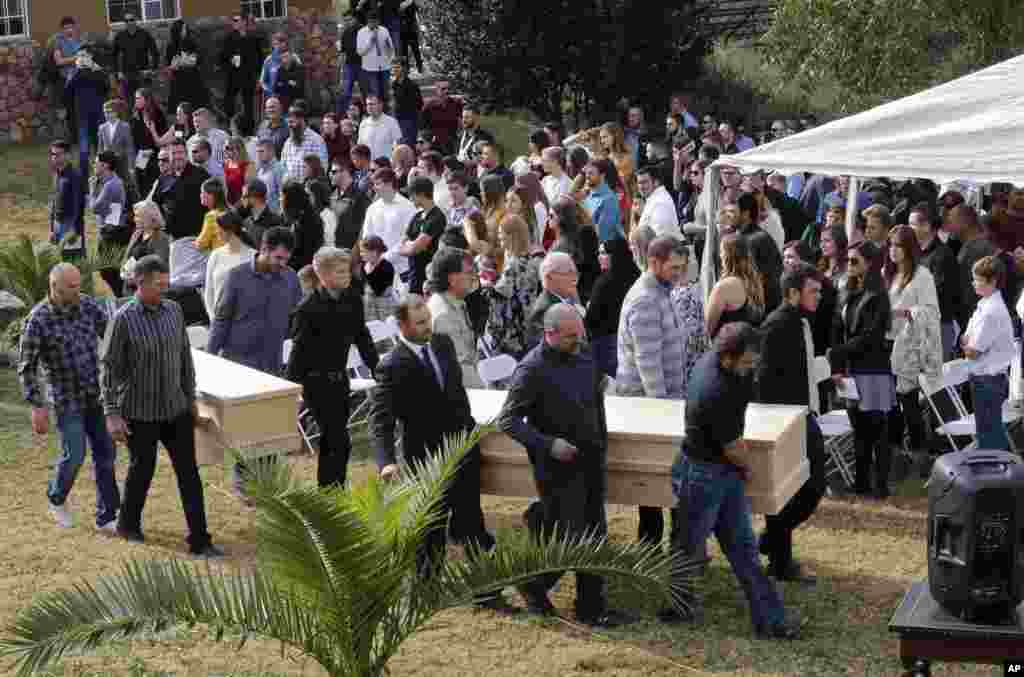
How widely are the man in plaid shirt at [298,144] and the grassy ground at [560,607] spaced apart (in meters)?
6.98

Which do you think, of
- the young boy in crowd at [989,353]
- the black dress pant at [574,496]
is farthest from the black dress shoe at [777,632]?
the young boy in crowd at [989,353]

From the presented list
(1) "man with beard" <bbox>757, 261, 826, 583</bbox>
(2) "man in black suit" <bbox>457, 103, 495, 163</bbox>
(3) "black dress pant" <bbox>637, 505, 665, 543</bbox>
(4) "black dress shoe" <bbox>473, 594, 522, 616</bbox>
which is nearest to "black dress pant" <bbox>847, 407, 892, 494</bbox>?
(1) "man with beard" <bbox>757, 261, 826, 583</bbox>

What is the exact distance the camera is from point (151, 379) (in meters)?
10.2

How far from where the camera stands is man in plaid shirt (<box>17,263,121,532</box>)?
10586 millimetres

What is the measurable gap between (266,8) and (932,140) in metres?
21.5

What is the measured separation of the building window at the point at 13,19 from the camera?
28.3m

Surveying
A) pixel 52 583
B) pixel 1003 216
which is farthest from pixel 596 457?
pixel 1003 216

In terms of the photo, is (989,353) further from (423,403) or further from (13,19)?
(13,19)

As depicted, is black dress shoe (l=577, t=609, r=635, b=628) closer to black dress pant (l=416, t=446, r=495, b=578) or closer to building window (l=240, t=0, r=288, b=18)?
black dress pant (l=416, t=446, r=495, b=578)

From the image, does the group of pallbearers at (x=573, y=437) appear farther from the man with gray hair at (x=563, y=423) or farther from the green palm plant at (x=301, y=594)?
the green palm plant at (x=301, y=594)

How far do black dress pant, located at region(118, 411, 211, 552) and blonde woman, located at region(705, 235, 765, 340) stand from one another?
11.0 ft

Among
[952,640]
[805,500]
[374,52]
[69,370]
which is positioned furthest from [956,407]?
[374,52]

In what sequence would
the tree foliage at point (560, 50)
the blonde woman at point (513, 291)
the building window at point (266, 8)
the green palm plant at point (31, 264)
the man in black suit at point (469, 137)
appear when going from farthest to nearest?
the building window at point (266, 8) < the tree foliage at point (560, 50) < the man in black suit at point (469, 137) < the green palm plant at point (31, 264) < the blonde woman at point (513, 291)

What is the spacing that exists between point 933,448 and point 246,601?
645 cm
